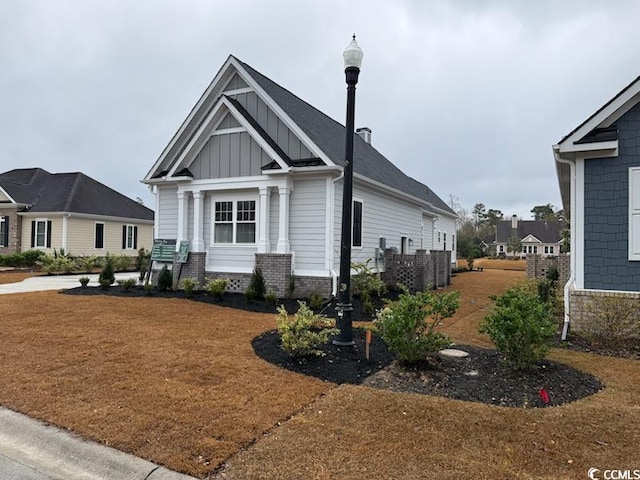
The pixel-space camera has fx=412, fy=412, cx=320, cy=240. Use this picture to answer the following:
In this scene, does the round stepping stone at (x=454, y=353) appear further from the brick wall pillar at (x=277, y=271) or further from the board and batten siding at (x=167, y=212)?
the board and batten siding at (x=167, y=212)

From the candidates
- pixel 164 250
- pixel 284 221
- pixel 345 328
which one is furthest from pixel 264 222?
pixel 345 328

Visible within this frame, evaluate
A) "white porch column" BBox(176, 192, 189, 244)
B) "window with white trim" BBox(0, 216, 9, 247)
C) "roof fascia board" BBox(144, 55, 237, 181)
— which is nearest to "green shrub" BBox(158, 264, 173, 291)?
"white porch column" BBox(176, 192, 189, 244)

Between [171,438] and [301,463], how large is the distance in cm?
118

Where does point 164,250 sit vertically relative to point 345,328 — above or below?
above

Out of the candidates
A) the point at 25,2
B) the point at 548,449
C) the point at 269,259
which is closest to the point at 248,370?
the point at 548,449

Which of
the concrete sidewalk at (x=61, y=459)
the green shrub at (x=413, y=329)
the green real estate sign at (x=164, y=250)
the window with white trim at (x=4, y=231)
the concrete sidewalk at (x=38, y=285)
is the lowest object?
the concrete sidewalk at (x=61, y=459)

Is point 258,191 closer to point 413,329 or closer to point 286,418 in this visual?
point 413,329

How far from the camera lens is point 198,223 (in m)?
13.1

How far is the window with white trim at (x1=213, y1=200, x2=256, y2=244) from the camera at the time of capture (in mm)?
12648

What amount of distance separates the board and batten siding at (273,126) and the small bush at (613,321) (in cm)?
793

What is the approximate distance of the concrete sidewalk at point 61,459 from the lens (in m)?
3.09

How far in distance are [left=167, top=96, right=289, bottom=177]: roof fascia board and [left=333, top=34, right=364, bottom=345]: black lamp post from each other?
531 cm

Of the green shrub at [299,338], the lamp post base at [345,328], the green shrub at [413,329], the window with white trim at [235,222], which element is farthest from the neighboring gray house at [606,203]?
the window with white trim at [235,222]

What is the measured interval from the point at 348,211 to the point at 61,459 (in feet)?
14.8
